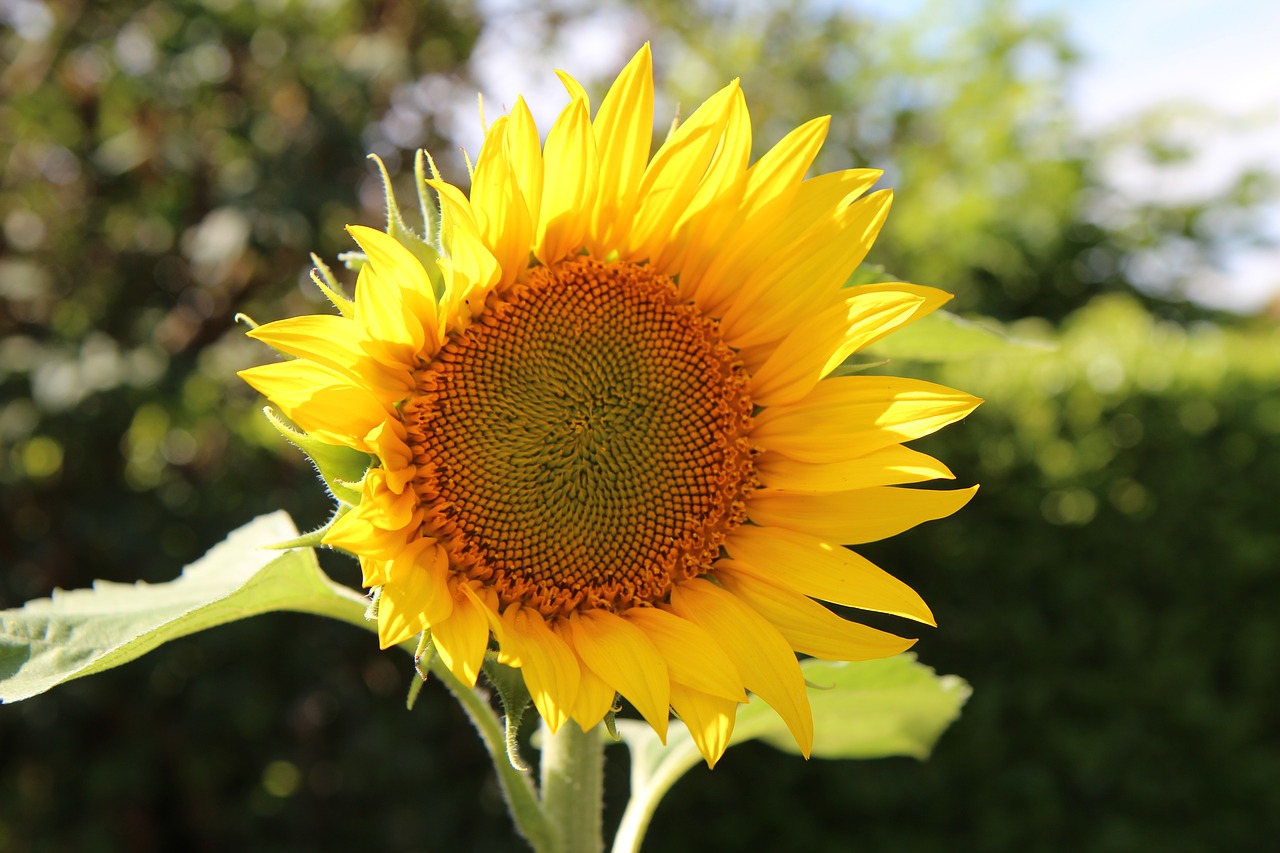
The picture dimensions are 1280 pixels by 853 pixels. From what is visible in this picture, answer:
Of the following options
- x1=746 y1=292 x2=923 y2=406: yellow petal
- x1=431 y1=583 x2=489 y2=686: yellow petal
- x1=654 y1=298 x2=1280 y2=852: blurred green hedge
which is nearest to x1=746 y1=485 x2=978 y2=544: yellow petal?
x1=746 y1=292 x2=923 y2=406: yellow petal

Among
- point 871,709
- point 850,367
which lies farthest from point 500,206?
point 871,709

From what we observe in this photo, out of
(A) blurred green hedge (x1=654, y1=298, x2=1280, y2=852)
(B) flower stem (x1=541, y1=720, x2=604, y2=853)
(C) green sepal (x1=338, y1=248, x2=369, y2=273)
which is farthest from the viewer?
(A) blurred green hedge (x1=654, y1=298, x2=1280, y2=852)

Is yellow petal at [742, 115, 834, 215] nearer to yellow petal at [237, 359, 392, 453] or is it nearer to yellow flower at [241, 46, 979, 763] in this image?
yellow flower at [241, 46, 979, 763]

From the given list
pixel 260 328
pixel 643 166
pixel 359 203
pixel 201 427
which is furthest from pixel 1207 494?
pixel 260 328

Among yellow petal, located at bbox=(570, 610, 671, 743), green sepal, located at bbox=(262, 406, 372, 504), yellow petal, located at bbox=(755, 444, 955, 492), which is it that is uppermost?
yellow petal, located at bbox=(755, 444, 955, 492)

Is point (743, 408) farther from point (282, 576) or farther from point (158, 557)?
point (158, 557)

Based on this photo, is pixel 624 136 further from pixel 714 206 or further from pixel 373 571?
pixel 373 571

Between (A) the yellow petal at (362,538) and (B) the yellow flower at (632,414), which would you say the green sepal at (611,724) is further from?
(A) the yellow petal at (362,538)
